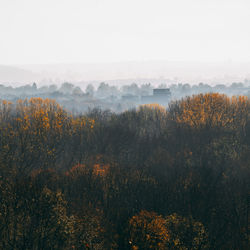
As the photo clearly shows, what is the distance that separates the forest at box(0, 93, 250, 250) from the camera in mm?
23953

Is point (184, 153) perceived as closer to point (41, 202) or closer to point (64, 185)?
point (64, 185)

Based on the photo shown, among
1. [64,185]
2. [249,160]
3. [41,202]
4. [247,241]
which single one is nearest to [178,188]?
[247,241]

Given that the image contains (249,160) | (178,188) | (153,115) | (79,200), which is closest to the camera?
(79,200)

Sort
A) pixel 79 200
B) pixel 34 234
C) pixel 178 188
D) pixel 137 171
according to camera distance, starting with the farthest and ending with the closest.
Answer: pixel 137 171
pixel 178 188
pixel 79 200
pixel 34 234

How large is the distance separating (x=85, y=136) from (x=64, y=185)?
17.8 m

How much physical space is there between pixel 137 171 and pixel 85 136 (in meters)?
16.5

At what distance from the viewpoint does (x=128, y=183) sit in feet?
106

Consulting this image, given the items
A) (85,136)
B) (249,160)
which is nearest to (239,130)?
(249,160)

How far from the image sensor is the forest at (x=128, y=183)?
2395cm

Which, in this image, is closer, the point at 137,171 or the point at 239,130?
the point at 137,171

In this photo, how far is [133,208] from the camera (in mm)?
28719

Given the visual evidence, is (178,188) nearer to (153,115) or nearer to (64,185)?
(64,185)

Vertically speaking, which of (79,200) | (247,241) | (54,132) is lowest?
(247,241)

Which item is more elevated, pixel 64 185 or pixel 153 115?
pixel 153 115
